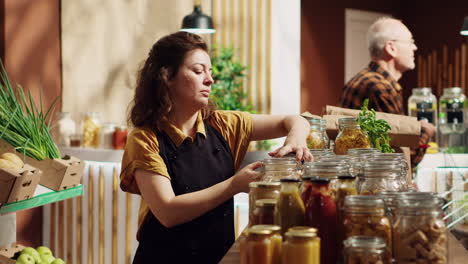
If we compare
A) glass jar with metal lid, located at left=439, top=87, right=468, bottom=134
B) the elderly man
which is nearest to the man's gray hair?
the elderly man

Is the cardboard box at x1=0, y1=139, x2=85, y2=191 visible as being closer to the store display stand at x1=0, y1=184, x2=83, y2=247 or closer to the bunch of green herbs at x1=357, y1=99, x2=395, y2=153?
the store display stand at x1=0, y1=184, x2=83, y2=247

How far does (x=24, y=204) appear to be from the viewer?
8.07ft

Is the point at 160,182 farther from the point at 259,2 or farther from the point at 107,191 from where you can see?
the point at 259,2

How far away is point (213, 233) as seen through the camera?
217 cm

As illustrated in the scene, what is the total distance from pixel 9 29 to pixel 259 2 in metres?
2.04

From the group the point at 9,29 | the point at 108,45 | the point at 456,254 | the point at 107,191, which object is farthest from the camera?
the point at 108,45

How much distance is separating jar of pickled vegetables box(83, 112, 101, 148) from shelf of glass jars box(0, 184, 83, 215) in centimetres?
234

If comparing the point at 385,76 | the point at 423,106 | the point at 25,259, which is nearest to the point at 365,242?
the point at 25,259

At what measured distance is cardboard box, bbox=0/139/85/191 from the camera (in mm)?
2668

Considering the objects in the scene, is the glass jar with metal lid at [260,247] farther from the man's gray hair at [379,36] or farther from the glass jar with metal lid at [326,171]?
the man's gray hair at [379,36]

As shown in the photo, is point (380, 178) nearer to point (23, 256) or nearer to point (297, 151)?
point (297, 151)

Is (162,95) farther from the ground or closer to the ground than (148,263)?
farther from the ground

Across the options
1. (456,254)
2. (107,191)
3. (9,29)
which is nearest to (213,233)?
(456,254)

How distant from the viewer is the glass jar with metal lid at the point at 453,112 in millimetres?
4805
